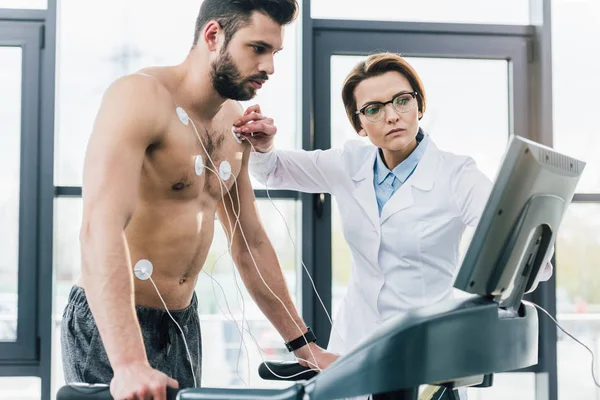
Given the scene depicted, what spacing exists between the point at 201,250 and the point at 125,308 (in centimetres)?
52

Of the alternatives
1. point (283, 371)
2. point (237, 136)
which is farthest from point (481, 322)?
point (237, 136)

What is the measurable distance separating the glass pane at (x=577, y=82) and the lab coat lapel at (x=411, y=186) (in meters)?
1.06

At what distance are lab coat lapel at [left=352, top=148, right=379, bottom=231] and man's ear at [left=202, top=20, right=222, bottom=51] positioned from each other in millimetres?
642

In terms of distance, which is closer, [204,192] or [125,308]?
[125,308]

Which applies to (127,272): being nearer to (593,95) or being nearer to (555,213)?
(555,213)

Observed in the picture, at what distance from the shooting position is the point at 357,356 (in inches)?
37.9

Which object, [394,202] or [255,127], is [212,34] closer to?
[255,127]

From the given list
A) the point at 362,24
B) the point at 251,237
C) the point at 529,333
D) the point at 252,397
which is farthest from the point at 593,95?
the point at 252,397

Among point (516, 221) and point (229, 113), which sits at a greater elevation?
point (229, 113)

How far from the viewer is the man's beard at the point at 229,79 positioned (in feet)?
5.35

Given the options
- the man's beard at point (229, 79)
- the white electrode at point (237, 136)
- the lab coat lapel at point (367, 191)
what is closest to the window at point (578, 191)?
the lab coat lapel at point (367, 191)

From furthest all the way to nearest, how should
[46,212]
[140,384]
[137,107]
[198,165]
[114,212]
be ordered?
[46,212] → [198,165] → [137,107] → [114,212] → [140,384]

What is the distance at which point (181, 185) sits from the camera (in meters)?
1.64

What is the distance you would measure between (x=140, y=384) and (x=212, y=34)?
0.91 meters
